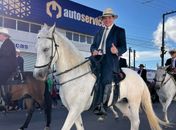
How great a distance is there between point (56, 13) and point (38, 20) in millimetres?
2667

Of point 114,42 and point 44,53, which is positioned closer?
point 44,53

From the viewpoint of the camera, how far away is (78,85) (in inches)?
264

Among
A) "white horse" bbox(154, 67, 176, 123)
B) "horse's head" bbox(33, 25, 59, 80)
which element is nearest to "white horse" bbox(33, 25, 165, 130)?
"horse's head" bbox(33, 25, 59, 80)

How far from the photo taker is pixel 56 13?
115ft

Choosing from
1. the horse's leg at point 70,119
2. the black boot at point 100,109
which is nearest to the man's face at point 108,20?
the black boot at point 100,109

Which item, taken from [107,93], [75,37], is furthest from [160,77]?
[75,37]

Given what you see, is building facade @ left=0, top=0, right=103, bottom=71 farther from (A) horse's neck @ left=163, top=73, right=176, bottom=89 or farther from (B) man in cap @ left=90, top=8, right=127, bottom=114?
(B) man in cap @ left=90, top=8, right=127, bottom=114

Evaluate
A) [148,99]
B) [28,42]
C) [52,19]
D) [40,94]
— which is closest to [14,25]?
[28,42]

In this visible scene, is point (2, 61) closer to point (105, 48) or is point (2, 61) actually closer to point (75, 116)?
point (105, 48)

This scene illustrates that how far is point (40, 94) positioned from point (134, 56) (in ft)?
180

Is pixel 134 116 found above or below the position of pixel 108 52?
below

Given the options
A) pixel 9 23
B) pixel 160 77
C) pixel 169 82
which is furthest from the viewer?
pixel 9 23

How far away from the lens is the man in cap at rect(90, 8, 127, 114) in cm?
730

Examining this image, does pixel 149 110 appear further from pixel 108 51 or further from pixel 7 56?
pixel 7 56
